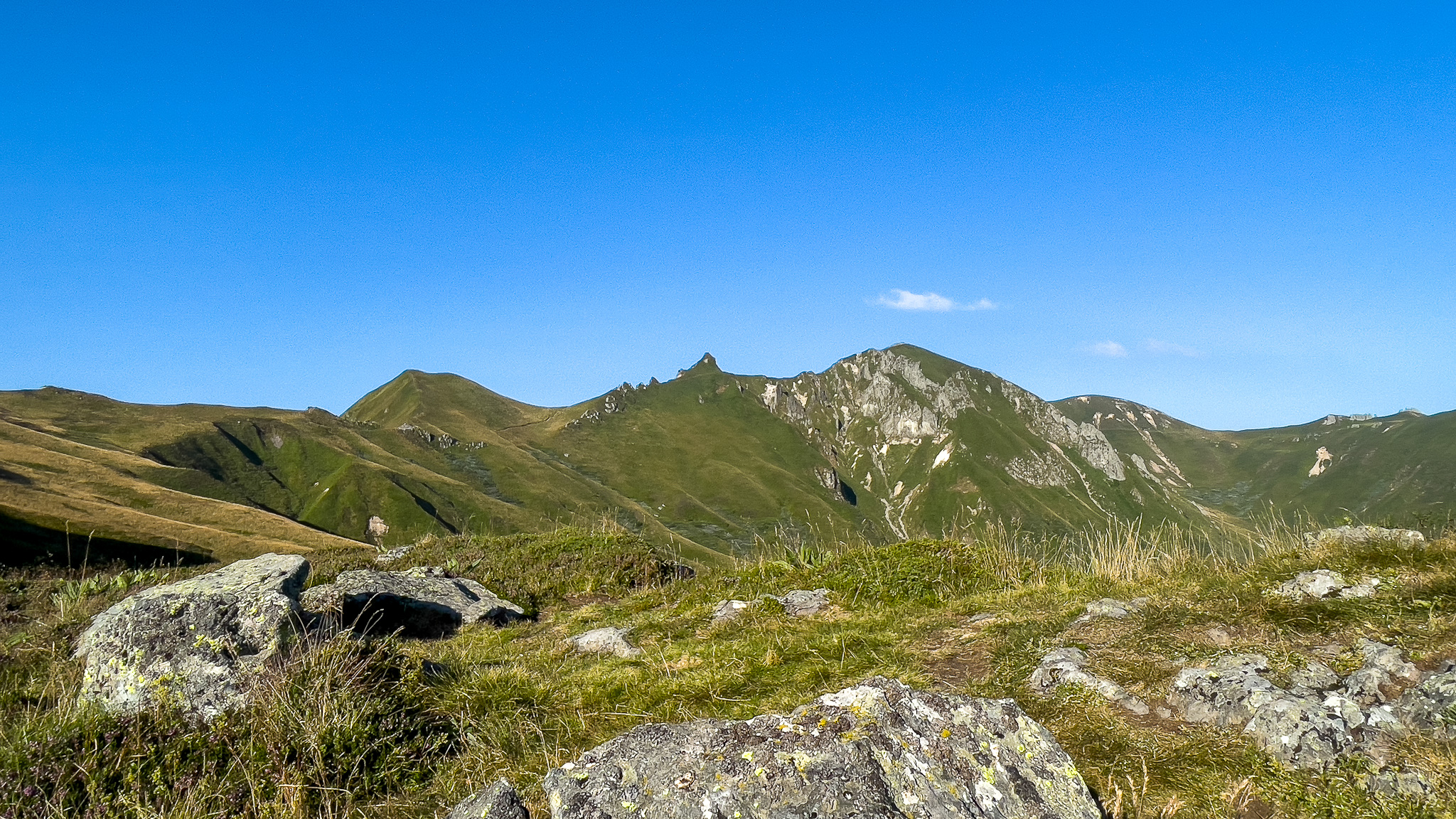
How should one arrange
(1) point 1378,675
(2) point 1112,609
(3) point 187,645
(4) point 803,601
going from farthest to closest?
(4) point 803,601, (2) point 1112,609, (3) point 187,645, (1) point 1378,675

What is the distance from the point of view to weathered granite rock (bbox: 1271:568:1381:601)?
316 inches

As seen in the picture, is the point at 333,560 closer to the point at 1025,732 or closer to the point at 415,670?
the point at 415,670

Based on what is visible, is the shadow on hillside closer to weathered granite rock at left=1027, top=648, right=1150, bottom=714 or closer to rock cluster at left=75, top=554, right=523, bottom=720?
rock cluster at left=75, top=554, right=523, bottom=720

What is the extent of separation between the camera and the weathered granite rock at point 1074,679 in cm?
652

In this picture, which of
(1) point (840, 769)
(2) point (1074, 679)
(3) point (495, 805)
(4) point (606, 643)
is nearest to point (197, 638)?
(3) point (495, 805)

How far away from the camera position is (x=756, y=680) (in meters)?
7.79

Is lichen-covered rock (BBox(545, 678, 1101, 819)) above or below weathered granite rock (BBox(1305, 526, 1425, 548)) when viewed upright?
below

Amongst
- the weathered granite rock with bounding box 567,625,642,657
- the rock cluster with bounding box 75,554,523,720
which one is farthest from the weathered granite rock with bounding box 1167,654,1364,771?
the rock cluster with bounding box 75,554,523,720

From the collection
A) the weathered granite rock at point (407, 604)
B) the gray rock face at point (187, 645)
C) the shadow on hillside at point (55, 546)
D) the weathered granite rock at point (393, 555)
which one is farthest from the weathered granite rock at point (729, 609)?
the shadow on hillside at point (55, 546)

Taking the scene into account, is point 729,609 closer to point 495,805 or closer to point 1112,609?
point 1112,609

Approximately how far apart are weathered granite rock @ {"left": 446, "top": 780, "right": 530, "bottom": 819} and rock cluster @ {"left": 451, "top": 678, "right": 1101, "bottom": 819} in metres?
0.04

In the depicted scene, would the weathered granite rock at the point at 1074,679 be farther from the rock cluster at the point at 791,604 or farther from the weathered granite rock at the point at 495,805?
the weathered granite rock at the point at 495,805

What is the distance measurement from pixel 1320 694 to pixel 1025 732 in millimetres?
2950

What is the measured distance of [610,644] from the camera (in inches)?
396
